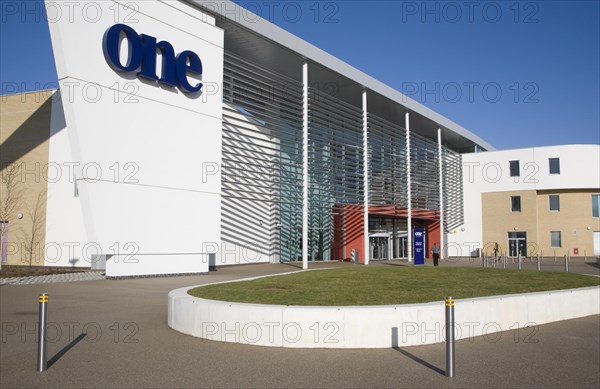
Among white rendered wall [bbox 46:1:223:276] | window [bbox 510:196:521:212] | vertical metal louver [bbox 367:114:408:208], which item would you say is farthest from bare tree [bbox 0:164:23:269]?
window [bbox 510:196:521:212]

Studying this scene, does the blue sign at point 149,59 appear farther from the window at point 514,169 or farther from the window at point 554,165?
the window at point 554,165

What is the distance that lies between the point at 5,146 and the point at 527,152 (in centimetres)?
3989

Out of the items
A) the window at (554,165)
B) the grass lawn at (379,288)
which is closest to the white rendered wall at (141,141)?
the grass lawn at (379,288)

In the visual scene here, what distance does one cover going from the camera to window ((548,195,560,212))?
45.8m

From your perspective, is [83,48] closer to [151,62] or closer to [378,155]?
[151,62]

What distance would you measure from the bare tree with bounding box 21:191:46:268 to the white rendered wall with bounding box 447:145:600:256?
34346 mm

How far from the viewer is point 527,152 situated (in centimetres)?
4656

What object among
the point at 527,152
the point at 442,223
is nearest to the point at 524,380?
the point at 442,223

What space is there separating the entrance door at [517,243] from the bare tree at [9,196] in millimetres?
38135

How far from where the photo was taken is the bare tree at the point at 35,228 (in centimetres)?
2808

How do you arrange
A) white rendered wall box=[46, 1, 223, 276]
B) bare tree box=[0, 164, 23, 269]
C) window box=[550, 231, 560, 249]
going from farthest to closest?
window box=[550, 231, 560, 249] → bare tree box=[0, 164, 23, 269] → white rendered wall box=[46, 1, 223, 276]

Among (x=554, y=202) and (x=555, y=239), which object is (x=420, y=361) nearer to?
(x=555, y=239)

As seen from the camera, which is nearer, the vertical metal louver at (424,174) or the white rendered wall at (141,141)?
the white rendered wall at (141,141)

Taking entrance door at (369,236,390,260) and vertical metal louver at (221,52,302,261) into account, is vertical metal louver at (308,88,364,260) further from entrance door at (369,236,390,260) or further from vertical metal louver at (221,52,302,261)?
entrance door at (369,236,390,260)
